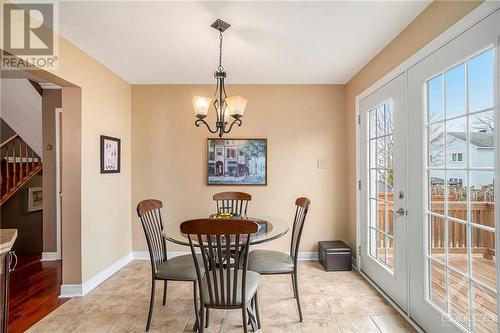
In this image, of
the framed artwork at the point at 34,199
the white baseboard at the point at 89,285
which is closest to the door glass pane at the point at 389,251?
the white baseboard at the point at 89,285

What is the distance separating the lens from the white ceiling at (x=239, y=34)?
2029mm

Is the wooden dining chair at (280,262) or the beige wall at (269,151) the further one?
the beige wall at (269,151)

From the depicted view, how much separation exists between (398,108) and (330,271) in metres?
2.10

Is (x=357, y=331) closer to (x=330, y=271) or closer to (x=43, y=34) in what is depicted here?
(x=330, y=271)

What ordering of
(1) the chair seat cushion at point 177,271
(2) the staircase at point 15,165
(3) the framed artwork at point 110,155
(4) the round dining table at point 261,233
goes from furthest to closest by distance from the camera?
(2) the staircase at point 15,165 < (3) the framed artwork at point 110,155 < (1) the chair seat cushion at point 177,271 < (4) the round dining table at point 261,233

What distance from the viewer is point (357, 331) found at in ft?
7.01

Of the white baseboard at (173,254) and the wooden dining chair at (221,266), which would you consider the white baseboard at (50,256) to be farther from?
the wooden dining chair at (221,266)

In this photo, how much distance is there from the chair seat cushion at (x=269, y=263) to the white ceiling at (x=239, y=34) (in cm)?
204

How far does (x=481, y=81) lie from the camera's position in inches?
61.6

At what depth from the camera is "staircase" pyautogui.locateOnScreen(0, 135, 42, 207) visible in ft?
13.2

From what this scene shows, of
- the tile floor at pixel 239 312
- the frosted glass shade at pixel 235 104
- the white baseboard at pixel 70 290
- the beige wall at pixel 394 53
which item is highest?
the beige wall at pixel 394 53

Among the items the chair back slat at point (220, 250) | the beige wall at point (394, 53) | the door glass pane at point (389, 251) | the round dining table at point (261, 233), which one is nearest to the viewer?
the chair back slat at point (220, 250)

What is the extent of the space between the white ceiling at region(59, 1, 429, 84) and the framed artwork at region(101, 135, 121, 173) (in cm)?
89

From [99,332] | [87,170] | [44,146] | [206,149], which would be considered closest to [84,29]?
[87,170]
